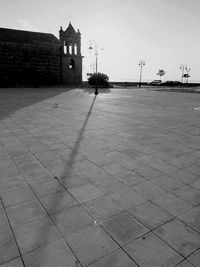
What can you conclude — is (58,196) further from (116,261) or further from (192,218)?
(192,218)

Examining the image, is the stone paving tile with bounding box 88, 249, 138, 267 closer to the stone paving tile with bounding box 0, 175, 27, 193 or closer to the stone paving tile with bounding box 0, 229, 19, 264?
the stone paving tile with bounding box 0, 229, 19, 264

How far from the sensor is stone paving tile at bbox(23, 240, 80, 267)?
231 centimetres

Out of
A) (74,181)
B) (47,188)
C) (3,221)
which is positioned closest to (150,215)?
(74,181)

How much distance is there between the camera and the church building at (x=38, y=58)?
40625 mm

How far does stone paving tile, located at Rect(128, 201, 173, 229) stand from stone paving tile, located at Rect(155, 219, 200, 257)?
0.10m

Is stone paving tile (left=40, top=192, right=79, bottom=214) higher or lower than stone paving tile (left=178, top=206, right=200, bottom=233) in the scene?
higher

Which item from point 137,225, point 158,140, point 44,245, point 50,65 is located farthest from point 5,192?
point 50,65

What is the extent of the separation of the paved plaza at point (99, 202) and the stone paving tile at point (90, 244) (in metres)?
0.01

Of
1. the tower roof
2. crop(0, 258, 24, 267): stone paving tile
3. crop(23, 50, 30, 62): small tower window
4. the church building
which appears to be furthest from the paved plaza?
the tower roof

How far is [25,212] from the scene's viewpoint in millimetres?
3223

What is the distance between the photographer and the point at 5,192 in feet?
12.4

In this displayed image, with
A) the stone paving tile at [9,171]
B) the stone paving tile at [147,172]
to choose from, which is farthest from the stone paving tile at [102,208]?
the stone paving tile at [9,171]

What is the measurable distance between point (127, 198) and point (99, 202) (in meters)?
0.51

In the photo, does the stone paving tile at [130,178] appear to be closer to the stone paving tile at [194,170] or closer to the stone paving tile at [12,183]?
the stone paving tile at [194,170]
